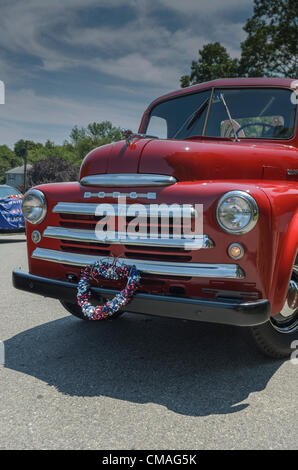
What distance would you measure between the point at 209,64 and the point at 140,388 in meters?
22.7

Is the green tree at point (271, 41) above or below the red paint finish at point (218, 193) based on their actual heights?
above

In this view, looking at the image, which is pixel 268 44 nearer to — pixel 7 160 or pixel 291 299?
pixel 291 299

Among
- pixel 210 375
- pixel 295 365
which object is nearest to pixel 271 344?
pixel 295 365

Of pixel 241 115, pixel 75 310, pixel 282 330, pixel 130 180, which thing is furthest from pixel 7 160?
pixel 282 330

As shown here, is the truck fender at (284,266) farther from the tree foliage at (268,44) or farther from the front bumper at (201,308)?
the tree foliage at (268,44)

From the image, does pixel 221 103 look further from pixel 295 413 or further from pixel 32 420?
pixel 32 420

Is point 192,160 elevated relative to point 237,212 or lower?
elevated

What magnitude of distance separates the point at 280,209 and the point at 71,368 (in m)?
1.72

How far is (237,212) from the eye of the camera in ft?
7.84

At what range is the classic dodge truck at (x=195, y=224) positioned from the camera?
241 cm

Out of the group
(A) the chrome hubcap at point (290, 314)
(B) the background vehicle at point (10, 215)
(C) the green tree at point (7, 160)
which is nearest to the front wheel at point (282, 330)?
(A) the chrome hubcap at point (290, 314)

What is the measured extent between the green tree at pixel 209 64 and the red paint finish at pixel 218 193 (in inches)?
789

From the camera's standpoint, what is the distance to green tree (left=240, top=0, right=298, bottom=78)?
62.2 feet

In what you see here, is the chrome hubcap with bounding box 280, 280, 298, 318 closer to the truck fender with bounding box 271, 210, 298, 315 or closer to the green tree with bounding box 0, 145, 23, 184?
the truck fender with bounding box 271, 210, 298, 315
